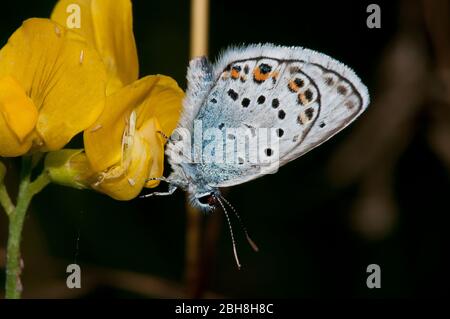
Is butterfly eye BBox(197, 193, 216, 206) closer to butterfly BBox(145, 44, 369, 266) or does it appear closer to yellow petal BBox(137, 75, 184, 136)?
butterfly BBox(145, 44, 369, 266)

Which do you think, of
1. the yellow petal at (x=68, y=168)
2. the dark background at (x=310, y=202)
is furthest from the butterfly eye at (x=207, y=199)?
the dark background at (x=310, y=202)

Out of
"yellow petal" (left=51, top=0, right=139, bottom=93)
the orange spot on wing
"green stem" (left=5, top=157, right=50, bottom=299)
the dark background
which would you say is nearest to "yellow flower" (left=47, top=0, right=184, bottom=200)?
"yellow petal" (left=51, top=0, right=139, bottom=93)

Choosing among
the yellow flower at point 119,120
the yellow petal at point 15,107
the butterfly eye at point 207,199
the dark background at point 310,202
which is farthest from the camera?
the dark background at point 310,202

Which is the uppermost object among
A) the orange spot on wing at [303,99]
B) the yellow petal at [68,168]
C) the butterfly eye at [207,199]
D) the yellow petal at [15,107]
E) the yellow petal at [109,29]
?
the yellow petal at [109,29]

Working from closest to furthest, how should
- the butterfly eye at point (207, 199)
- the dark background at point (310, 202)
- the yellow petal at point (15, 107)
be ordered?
1. the yellow petal at point (15, 107)
2. the butterfly eye at point (207, 199)
3. the dark background at point (310, 202)

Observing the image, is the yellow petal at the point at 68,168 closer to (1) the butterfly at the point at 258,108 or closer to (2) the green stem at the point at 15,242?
(2) the green stem at the point at 15,242

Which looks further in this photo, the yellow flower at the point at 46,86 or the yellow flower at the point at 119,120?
the yellow flower at the point at 119,120

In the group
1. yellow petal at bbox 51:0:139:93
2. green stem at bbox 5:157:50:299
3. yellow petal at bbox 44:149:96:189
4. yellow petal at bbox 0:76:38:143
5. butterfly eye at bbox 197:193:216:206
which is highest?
yellow petal at bbox 51:0:139:93

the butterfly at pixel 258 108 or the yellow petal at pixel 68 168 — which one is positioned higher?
the butterfly at pixel 258 108
